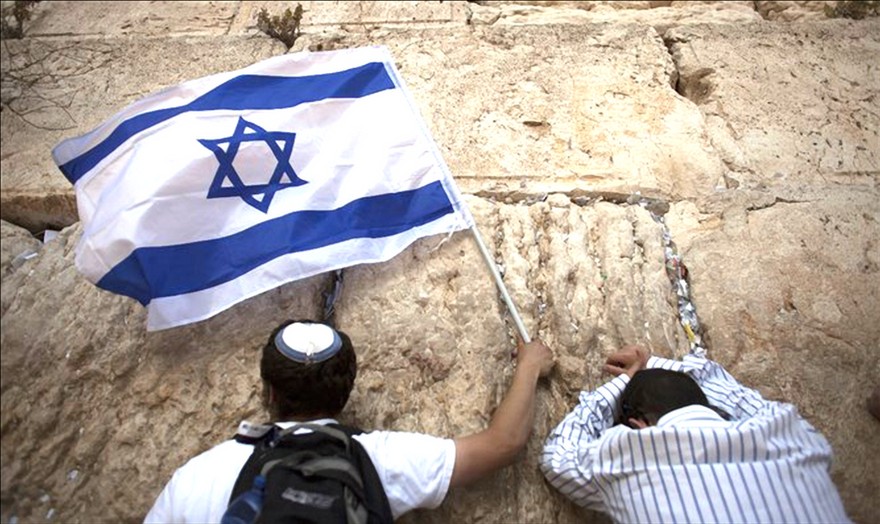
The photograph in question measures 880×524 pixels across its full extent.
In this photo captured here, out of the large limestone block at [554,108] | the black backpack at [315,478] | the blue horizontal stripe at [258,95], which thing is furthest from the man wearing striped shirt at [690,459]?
the blue horizontal stripe at [258,95]

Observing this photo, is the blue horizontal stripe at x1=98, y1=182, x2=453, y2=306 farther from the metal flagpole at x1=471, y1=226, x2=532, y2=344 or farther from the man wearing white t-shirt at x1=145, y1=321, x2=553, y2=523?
the man wearing white t-shirt at x1=145, y1=321, x2=553, y2=523

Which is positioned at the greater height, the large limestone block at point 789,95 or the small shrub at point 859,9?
the small shrub at point 859,9

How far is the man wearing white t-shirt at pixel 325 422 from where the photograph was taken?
1477 mm

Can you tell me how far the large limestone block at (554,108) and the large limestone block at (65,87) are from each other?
1.60 ft

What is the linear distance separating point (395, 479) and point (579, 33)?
8.29ft

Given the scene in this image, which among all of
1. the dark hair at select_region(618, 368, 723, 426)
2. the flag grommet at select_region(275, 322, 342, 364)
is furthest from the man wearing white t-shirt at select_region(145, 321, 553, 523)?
the dark hair at select_region(618, 368, 723, 426)

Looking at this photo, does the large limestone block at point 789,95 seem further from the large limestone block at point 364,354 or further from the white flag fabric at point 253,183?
the white flag fabric at point 253,183

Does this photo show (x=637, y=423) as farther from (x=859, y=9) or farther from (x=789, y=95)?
(x=859, y=9)

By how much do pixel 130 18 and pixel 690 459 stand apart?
13.0ft

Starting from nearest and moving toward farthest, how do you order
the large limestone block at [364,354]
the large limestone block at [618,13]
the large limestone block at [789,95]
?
the large limestone block at [364,354] < the large limestone block at [789,95] < the large limestone block at [618,13]

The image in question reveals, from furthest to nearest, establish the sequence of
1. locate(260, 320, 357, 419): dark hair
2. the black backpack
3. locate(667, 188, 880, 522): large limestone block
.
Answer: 1. locate(667, 188, 880, 522): large limestone block
2. locate(260, 320, 357, 419): dark hair
3. the black backpack

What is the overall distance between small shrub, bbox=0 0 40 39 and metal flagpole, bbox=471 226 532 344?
3028mm

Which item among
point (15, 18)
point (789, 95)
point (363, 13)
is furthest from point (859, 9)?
point (15, 18)

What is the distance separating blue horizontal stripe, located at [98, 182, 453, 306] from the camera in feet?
5.90
